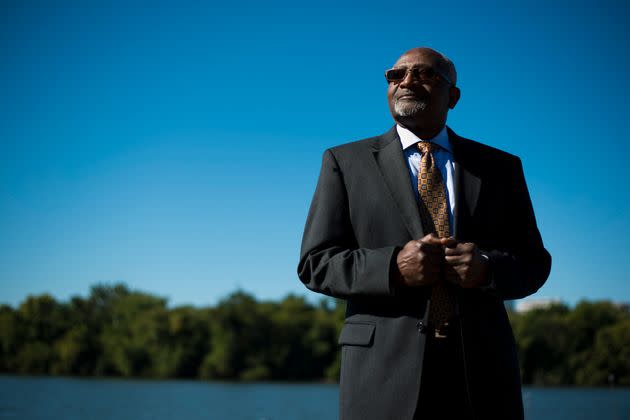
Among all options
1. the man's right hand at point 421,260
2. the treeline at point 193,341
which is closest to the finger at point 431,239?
the man's right hand at point 421,260

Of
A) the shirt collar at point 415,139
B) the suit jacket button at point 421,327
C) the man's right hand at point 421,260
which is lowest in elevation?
the suit jacket button at point 421,327

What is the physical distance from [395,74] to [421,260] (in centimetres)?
110

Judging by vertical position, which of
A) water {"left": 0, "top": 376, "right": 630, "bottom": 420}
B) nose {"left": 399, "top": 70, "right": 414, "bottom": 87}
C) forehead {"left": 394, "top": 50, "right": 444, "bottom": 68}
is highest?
forehead {"left": 394, "top": 50, "right": 444, "bottom": 68}

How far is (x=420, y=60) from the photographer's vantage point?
12.3 ft

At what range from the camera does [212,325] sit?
81.9 metres

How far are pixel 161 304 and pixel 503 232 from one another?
89.4 meters

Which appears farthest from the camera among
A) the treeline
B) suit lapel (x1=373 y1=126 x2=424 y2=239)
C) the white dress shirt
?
the treeline

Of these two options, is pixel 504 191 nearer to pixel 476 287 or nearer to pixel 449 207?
pixel 449 207

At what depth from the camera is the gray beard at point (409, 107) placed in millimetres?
3738

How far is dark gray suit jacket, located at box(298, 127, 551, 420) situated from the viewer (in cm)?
333

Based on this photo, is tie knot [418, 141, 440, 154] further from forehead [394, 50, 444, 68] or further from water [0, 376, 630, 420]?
water [0, 376, 630, 420]

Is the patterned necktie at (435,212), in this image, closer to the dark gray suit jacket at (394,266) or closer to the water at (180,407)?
the dark gray suit jacket at (394,266)

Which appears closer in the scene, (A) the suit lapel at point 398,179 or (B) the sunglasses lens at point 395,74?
(A) the suit lapel at point 398,179

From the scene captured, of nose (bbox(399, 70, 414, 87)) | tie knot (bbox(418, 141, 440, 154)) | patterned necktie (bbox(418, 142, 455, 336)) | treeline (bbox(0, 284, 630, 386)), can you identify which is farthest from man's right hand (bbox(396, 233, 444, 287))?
treeline (bbox(0, 284, 630, 386))
